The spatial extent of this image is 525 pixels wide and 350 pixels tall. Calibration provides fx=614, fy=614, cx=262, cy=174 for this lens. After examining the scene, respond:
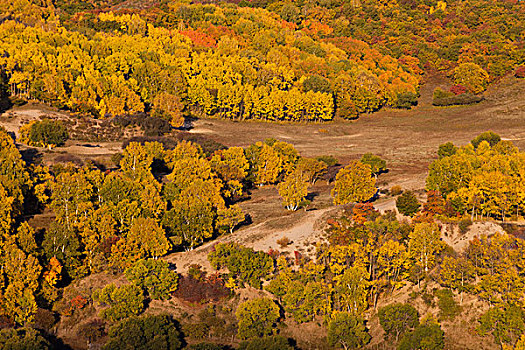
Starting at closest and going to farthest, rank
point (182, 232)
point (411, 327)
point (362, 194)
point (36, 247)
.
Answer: point (411, 327) → point (36, 247) → point (182, 232) → point (362, 194)

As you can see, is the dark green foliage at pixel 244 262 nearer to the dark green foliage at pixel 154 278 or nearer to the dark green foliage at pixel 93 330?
the dark green foliage at pixel 154 278

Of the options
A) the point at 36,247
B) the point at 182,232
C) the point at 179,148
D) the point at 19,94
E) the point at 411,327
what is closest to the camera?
the point at 411,327

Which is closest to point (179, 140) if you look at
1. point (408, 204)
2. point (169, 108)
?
point (169, 108)

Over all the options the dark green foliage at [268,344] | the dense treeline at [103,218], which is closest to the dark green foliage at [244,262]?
the dense treeline at [103,218]

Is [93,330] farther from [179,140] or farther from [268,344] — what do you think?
[179,140]

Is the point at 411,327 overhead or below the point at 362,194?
below

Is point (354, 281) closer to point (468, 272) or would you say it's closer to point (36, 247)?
point (468, 272)

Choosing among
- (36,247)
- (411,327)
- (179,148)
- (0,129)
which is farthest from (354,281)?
(0,129)
